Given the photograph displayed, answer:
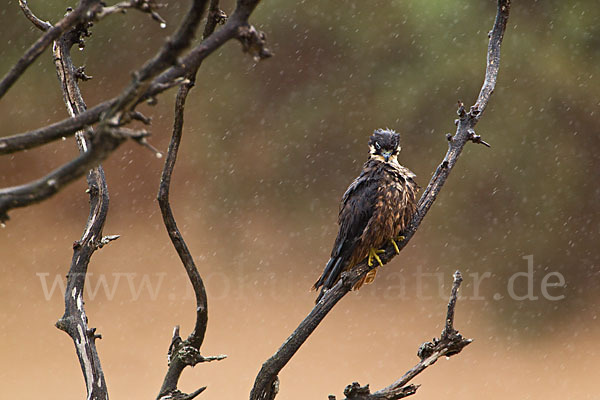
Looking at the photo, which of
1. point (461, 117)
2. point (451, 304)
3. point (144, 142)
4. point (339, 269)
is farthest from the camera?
point (339, 269)

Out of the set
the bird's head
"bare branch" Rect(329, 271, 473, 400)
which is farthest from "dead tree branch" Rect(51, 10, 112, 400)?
the bird's head

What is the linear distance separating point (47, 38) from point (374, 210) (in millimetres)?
1347

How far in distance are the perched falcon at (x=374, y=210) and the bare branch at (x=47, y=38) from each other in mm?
1256

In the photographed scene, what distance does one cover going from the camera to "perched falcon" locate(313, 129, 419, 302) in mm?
2439

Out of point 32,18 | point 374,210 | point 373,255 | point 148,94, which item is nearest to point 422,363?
point 373,255

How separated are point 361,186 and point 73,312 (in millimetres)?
1131

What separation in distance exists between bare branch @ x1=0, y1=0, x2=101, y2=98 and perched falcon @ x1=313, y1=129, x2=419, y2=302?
126cm

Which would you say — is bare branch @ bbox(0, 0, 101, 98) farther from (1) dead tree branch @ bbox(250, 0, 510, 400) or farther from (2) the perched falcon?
(2) the perched falcon

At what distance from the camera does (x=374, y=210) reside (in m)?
2.48

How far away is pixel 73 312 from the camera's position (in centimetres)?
226

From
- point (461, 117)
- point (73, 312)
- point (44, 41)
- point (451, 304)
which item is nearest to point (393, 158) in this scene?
point (461, 117)

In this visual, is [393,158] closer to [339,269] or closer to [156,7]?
[339,269]

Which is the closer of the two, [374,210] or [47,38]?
[47,38]

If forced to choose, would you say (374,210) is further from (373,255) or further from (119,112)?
(119,112)
